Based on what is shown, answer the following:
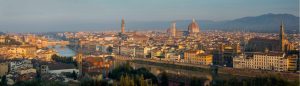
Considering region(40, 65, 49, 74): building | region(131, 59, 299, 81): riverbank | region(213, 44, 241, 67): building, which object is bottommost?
region(131, 59, 299, 81): riverbank

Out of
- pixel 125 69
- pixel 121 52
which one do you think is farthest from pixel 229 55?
pixel 121 52

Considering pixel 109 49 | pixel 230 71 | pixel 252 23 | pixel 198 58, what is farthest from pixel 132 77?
pixel 252 23

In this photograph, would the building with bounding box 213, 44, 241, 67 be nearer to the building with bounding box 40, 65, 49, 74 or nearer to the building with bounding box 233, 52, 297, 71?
the building with bounding box 233, 52, 297, 71

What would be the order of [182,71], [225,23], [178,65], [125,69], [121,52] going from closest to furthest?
[125,69]
[182,71]
[178,65]
[121,52]
[225,23]

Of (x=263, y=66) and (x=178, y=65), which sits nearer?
(x=263, y=66)

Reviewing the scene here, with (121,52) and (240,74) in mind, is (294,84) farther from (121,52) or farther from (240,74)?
(121,52)

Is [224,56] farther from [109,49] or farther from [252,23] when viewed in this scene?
[252,23]

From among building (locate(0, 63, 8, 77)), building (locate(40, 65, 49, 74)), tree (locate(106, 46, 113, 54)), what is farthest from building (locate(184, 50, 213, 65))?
tree (locate(106, 46, 113, 54))

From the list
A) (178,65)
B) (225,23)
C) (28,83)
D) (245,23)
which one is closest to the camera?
(28,83)
